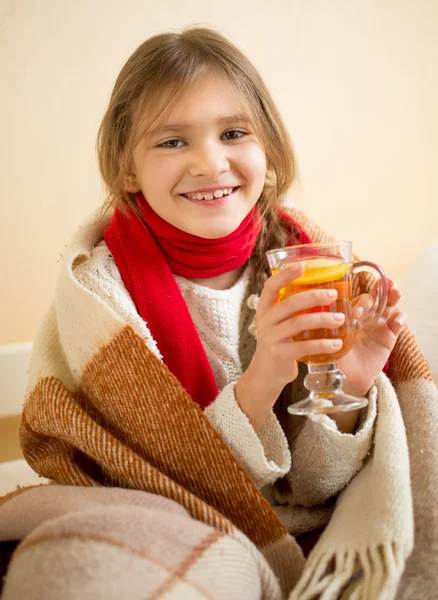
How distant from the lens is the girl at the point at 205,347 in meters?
0.72

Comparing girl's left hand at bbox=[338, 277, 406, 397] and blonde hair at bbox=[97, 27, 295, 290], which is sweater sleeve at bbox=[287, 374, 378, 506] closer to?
girl's left hand at bbox=[338, 277, 406, 397]

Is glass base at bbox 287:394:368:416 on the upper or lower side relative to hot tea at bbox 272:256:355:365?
lower

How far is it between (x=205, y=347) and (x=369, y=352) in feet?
0.85

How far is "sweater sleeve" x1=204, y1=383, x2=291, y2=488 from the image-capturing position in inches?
30.2

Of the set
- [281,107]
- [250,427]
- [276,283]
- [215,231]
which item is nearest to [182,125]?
[215,231]

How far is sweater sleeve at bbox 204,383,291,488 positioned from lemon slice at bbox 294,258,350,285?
0.19 meters

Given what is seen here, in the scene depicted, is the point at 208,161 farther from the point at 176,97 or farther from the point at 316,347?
the point at 316,347

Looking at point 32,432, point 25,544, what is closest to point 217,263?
point 32,432

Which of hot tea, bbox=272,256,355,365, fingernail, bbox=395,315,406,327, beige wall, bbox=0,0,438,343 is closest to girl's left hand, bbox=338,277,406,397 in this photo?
fingernail, bbox=395,315,406,327

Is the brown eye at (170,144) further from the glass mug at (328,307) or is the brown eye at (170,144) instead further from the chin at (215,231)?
the glass mug at (328,307)

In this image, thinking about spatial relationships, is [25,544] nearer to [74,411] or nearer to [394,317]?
[74,411]

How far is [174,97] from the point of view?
2.92ft

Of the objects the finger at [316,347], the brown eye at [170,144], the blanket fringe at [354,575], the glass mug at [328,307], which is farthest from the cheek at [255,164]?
the blanket fringe at [354,575]

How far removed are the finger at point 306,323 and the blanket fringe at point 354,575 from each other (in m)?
0.23
